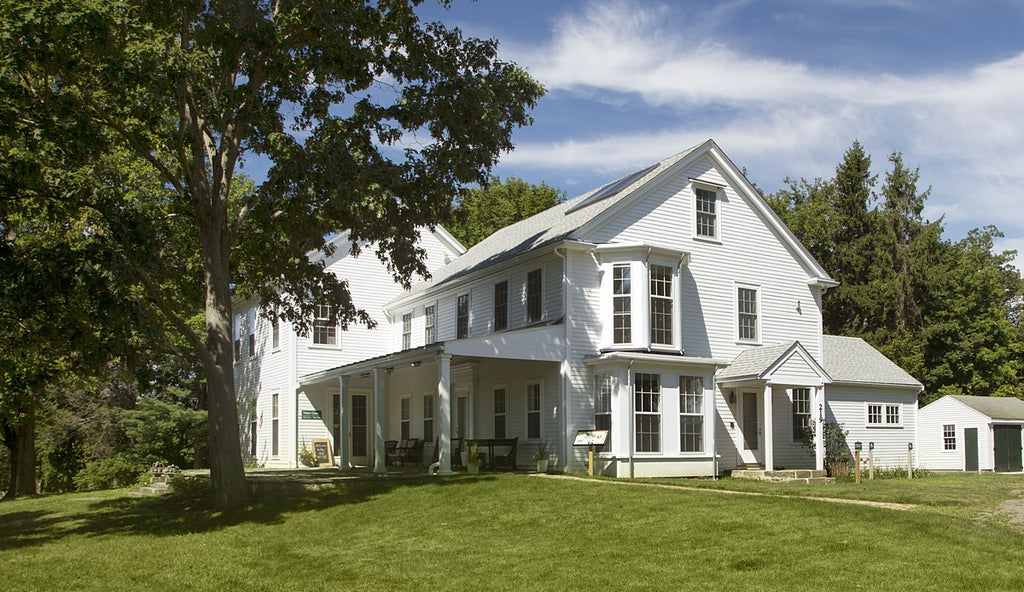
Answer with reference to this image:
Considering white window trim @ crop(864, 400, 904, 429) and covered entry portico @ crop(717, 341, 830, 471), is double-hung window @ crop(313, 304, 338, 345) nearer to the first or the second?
covered entry portico @ crop(717, 341, 830, 471)

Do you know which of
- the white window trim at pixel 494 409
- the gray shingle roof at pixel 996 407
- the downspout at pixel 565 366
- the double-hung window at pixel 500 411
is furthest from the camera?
the gray shingle roof at pixel 996 407

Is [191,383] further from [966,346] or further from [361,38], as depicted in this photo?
[966,346]

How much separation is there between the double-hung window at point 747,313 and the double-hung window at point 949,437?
1224 cm

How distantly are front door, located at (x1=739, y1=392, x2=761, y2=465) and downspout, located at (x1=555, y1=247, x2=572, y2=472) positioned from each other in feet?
18.3

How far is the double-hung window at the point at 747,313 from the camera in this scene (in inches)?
977

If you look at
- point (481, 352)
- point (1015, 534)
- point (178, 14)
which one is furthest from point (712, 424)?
point (178, 14)

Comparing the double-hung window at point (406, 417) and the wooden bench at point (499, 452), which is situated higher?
the double-hung window at point (406, 417)

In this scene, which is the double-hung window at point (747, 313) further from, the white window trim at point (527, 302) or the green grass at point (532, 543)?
the green grass at point (532, 543)

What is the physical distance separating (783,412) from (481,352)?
9.64 m

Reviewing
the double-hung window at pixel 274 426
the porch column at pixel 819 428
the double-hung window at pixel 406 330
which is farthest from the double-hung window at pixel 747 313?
the double-hung window at pixel 274 426

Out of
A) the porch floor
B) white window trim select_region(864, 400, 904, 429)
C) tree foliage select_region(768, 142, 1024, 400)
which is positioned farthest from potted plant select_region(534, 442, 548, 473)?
tree foliage select_region(768, 142, 1024, 400)

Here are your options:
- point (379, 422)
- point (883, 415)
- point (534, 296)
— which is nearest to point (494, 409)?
point (534, 296)

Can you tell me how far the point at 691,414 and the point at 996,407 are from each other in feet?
56.5

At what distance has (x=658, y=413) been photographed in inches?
843
